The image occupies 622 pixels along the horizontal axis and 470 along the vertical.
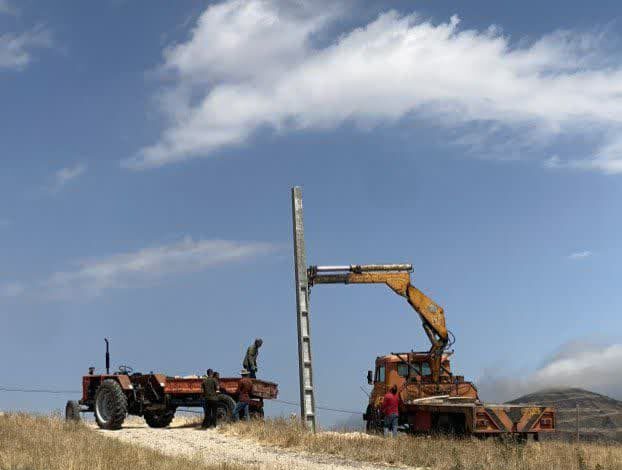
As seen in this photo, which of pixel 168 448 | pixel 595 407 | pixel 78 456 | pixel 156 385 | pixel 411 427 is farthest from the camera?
pixel 595 407

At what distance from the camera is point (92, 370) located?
2589 centimetres

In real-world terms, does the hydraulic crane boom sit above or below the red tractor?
above

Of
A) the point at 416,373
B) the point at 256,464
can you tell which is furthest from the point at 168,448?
the point at 416,373

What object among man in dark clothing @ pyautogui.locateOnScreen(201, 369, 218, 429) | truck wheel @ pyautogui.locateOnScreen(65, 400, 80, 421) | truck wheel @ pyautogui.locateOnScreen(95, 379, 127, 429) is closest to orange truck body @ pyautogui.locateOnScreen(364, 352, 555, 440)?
man in dark clothing @ pyautogui.locateOnScreen(201, 369, 218, 429)

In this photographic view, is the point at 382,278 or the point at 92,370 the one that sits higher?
the point at 382,278

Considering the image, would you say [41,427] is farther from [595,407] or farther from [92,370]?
[595,407]

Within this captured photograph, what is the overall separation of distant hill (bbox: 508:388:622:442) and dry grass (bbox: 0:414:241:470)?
1856 centimetres

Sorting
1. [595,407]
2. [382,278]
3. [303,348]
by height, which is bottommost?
[595,407]

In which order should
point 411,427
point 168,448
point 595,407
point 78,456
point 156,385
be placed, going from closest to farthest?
point 78,456
point 168,448
point 411,427
point 156,385
point 595,407

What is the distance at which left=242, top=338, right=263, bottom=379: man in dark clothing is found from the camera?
82.7ft

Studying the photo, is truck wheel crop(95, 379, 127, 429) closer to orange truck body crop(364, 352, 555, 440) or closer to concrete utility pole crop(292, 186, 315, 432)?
concrete utility pole crop(292, 186, 315, 432)

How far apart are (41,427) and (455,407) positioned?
35.0 ft

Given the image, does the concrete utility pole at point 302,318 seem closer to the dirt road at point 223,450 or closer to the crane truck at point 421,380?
the crane truck at point 421,380

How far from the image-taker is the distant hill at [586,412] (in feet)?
116
